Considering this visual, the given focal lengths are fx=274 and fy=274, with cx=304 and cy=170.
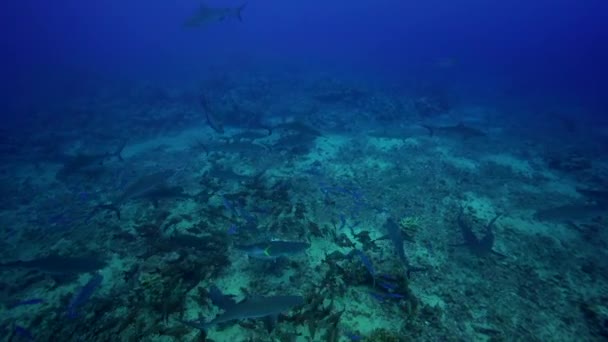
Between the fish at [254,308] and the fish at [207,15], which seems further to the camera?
the fish at [207,15]

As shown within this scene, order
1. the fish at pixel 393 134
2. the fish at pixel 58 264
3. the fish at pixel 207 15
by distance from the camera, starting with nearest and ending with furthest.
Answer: the fish at pixel 58 264 < the fish at pixel 393 134 < the fish at pixel 207 15

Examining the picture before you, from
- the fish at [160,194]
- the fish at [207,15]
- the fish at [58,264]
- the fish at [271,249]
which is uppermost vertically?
the fish at [207,15]

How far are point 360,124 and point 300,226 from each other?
1086 cm

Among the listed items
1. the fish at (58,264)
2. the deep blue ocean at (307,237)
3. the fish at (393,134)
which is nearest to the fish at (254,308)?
the deep blue ocean at (307,237)

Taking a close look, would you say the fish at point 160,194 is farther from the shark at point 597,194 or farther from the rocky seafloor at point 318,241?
the shark at point 597,194

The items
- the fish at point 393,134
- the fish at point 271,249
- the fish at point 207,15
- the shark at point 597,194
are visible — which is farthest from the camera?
the fish at point 207,15

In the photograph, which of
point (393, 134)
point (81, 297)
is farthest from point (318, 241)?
point (393, 134)

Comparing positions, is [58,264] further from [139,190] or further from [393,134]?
[393,134]

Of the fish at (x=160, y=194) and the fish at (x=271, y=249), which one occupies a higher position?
the fish at (x=271, y=249)

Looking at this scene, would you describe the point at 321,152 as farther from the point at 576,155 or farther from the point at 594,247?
the point at 576,155

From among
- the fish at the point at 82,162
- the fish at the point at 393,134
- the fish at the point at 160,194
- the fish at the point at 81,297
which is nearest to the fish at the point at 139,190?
the fish at the point at 160,194

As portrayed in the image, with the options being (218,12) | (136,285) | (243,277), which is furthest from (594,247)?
(218,12)

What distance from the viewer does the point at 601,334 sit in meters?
4.67

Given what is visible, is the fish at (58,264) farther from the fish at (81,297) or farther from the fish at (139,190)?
the fish at (139,190)
